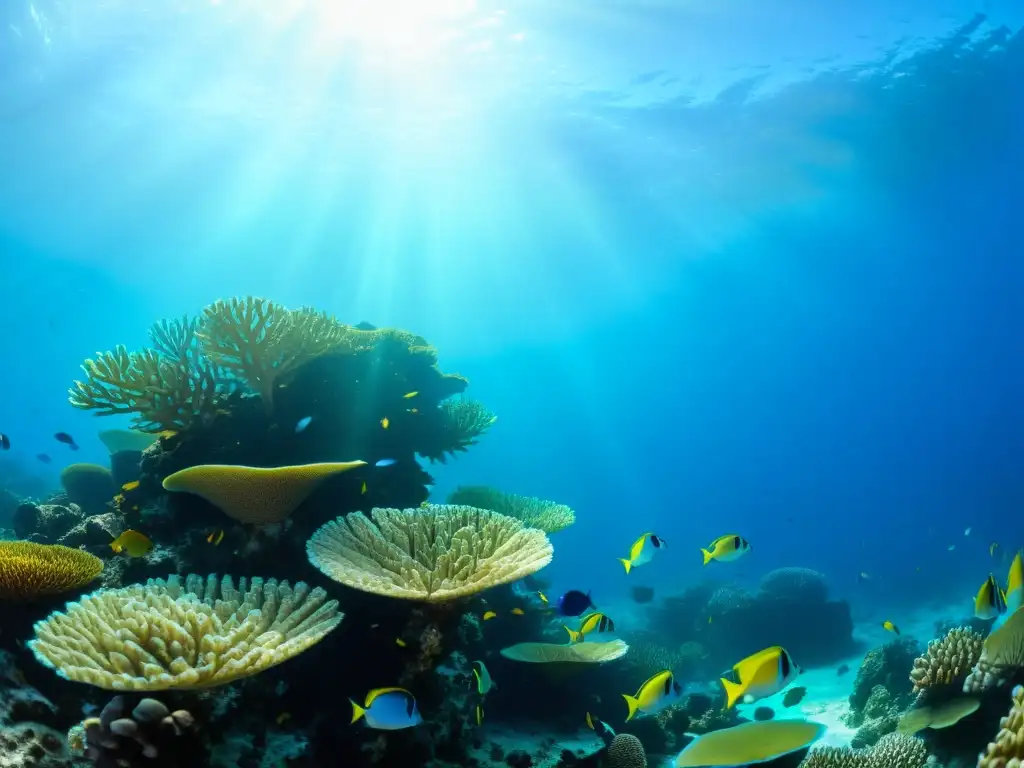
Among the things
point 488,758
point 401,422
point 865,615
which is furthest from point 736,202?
point 488,758

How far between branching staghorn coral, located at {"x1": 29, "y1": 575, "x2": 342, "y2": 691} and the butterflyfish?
2237 millimetres

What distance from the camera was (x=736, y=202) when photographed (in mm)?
39219

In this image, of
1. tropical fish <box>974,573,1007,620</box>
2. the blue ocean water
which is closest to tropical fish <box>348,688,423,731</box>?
tropical fish <box>974,573,1007,620</box>

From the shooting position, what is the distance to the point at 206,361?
656 cm

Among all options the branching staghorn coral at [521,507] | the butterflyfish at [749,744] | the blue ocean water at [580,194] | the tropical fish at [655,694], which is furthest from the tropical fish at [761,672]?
the blue ocean water at [580,194]

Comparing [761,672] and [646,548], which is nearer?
[761,672]

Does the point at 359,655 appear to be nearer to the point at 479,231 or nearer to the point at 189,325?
the point at 189,325

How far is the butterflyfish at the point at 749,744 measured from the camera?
285cm

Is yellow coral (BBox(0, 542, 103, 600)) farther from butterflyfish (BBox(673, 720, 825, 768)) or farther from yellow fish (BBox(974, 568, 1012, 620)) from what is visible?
yellow fish (BBox(974, 568, 1012, 620))

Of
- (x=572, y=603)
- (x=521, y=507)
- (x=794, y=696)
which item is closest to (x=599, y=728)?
(x=572, y=603)

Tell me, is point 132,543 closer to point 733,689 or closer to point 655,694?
point 655,694

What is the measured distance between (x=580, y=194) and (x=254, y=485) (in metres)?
37.2

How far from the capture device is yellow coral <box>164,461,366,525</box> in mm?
4676

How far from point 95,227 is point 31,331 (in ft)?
156
